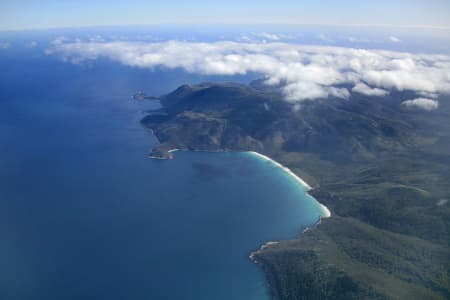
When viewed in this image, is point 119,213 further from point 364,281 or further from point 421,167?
point 421,167

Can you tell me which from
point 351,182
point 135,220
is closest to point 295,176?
point 351,182

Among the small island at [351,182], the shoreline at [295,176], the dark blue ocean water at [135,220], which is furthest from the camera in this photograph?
the shoreline at [295,176]

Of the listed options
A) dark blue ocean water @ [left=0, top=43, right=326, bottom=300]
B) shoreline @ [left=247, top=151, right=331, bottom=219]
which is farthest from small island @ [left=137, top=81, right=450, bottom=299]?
dark blue ocean water @ [left=0, top=43, right=326, bottom=300]

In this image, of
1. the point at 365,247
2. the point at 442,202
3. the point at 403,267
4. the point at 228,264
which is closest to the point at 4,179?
the point at 228,264

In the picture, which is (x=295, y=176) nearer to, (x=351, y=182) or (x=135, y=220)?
(x=351, y=182)

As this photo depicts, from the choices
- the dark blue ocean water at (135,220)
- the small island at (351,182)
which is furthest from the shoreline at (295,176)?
the dark blue ocean water at (135,220)

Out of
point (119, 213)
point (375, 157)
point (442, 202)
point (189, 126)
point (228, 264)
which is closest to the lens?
point (228, 264)

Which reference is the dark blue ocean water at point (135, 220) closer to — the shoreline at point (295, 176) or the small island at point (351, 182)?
the shoreline at point (295, 176)

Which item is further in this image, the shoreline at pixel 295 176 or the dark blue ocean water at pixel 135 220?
the shoreline at pixel 295 176

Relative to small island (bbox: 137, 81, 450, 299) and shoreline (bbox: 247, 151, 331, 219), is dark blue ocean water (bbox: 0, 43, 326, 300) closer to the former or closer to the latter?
shoreline (bbox: 247, 151, 331, 219)
